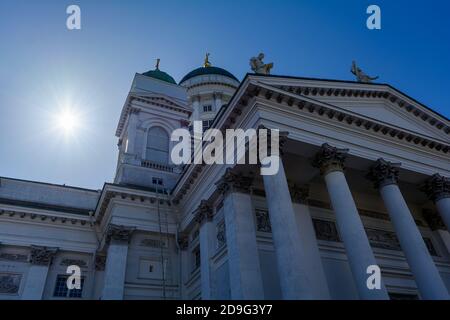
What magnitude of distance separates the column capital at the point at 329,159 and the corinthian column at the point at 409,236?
195 centimetres

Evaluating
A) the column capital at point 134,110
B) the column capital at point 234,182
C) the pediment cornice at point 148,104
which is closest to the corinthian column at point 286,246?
the column capital at point 234,182

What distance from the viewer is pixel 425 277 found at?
11000 millimetres

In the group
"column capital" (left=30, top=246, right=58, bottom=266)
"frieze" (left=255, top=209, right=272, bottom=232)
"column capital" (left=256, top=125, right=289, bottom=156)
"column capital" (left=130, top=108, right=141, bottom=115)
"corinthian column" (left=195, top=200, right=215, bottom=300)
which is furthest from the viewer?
"column capital" (left=130, top=108, right=141, bottom=115)

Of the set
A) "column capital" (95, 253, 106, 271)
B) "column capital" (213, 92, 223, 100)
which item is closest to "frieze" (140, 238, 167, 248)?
"column capital" (95, 253, 106, 271)

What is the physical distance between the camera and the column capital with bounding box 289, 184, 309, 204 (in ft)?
45.8

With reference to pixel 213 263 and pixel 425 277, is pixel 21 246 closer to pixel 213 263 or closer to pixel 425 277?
pixel 213 263

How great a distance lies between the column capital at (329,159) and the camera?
1198 centimetres

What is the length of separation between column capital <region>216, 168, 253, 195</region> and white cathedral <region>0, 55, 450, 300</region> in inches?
1.8

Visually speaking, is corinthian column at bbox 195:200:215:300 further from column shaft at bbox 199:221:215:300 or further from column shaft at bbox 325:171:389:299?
column shaft at bbox 325:171:389:299

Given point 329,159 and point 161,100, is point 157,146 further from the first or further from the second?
point 329,159

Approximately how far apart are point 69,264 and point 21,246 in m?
2.16

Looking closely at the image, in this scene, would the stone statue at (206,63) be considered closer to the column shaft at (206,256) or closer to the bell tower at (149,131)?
the bell tower at (149,131)

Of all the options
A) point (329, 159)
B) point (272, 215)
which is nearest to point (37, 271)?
point (272, 215)

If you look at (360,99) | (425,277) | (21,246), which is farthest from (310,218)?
(21,246)
